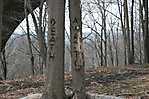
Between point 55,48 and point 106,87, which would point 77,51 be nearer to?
point 55,48

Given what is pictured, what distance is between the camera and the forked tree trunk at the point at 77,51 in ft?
17.5

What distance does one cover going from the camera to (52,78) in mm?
5133

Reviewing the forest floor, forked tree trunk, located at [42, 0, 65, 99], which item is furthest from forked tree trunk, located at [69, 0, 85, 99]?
the forest floor

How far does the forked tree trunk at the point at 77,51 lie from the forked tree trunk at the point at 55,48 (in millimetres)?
257

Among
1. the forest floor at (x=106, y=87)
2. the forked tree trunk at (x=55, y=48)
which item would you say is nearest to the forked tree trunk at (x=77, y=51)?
the forked tree trunk at (x=55, y=48)

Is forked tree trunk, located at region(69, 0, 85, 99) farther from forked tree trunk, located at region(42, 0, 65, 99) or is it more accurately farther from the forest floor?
the forest floor

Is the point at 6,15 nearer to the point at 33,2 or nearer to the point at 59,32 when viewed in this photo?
the point at 33,2

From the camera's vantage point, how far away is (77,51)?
536 centimetres

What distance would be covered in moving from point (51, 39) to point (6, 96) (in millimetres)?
3960

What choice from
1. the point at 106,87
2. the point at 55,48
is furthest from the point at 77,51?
the point at 106,87

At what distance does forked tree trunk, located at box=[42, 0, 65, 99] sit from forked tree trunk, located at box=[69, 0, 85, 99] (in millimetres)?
257

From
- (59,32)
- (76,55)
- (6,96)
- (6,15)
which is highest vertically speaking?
(6,15)

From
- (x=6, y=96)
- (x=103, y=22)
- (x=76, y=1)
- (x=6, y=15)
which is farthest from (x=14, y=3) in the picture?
(x=103, y=22)

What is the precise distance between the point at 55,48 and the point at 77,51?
42 centimetres
